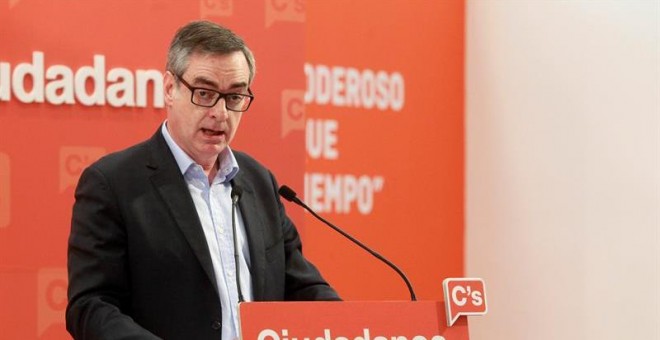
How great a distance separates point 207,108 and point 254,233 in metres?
0.35

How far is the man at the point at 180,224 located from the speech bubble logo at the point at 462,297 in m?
0.55

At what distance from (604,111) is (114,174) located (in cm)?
244

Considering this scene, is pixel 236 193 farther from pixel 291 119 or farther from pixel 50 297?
pixel 291 119

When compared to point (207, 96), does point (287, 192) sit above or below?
below

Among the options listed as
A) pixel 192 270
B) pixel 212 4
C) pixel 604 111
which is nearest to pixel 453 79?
pixel 604 111

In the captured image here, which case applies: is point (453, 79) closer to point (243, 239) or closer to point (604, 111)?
point (604, 111)

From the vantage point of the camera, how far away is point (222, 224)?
275 cm

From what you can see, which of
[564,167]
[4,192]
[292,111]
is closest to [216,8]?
[292,111]

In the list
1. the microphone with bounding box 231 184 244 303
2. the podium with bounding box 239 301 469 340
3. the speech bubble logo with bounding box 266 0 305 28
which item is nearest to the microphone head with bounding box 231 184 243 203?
the microphone with bounding box 231 184 244 303

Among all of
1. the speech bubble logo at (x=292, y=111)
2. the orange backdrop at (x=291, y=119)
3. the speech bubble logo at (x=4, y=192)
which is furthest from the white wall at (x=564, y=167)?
the speech bubble logo at (x=4, y=192)

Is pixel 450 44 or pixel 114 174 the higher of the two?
pixel 450 44

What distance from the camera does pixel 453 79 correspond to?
16.5 feet

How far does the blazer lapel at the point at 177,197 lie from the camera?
104 inches

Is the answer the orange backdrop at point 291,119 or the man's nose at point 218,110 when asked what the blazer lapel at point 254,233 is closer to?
the man's nose at point 218,110
